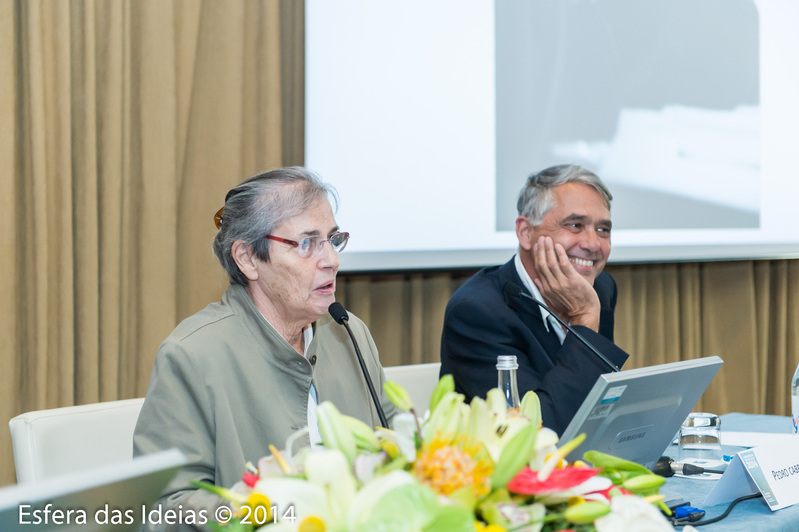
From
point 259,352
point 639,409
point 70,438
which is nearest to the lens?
point 639,409

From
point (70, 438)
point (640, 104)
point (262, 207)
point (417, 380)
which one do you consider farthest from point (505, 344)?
point (640, 104)

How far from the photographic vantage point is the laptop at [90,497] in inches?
20.2

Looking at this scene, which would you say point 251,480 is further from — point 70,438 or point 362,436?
point 70,438

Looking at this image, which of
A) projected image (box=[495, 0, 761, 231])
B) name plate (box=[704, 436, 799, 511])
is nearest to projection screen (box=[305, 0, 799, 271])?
projected image (box=[495, 0, 761, 231])

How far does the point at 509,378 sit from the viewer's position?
130 centimetres

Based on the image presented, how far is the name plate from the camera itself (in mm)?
1271

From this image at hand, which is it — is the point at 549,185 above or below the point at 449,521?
above

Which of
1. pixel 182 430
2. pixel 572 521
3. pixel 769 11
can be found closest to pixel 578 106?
pixel 769 11

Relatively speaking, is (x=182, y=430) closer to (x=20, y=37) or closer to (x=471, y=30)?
(x=20, y=37)

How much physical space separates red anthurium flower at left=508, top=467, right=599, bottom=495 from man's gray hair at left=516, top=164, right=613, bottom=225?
5.01 feet

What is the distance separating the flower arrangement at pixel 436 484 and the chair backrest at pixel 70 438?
762mm

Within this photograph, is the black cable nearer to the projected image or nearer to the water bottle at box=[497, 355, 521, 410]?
the water bottle at box=[497, 355, 521, 410]

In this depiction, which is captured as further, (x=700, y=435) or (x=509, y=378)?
(x=700, y=435)

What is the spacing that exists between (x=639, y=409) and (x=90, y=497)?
0.86 meters
